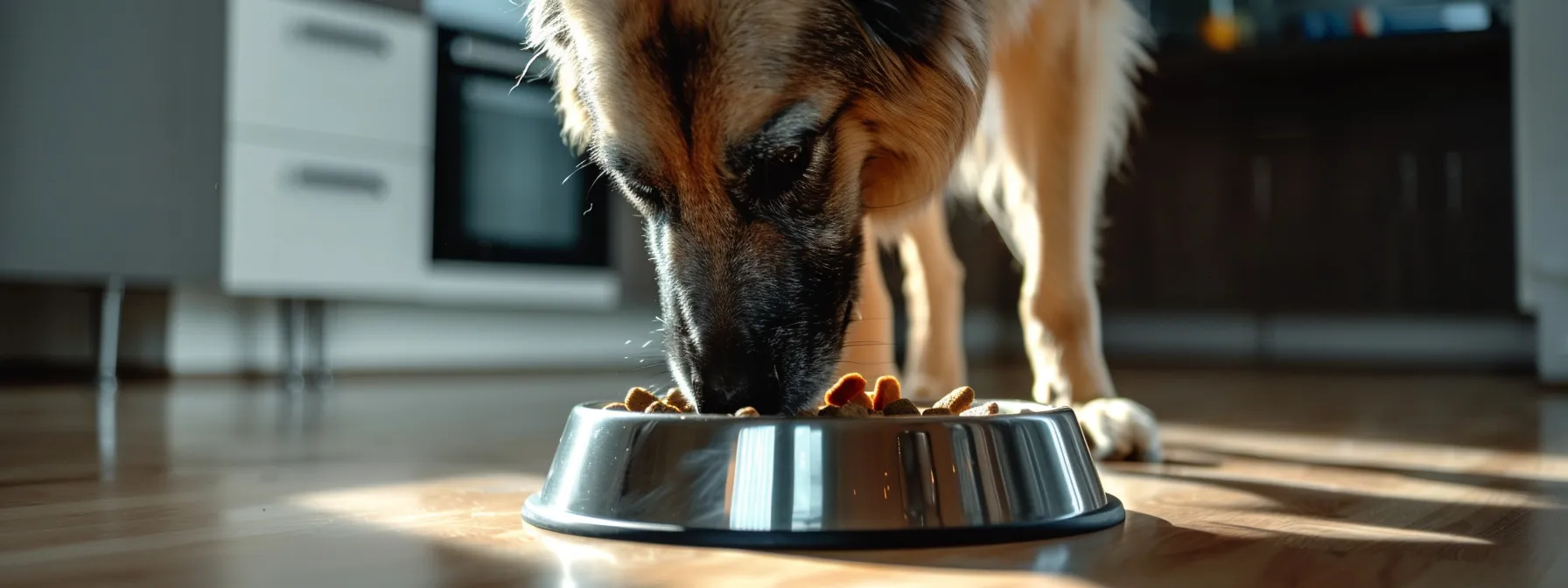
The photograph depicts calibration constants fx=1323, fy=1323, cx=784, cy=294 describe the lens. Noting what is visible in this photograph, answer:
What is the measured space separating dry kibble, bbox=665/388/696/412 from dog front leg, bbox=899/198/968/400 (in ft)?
3.64

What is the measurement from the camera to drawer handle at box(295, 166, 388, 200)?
359 cm

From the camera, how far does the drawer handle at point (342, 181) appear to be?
359cm

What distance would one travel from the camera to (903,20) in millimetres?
1449

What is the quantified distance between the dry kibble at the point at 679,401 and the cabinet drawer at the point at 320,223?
2.51 metres

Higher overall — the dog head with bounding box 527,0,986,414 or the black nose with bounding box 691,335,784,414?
the dog head with bounding box 527,0,986,414

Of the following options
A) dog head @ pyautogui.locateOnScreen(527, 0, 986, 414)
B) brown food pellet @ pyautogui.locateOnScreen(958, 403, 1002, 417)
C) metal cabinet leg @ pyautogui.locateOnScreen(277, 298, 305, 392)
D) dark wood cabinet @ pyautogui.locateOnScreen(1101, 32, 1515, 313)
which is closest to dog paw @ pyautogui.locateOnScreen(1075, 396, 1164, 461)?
dog head @ pyautogui.locateOnScreen(527, 0, 986, 414)

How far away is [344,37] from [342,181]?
1.31 feet

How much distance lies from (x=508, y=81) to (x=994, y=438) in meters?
3.41

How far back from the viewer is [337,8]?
3.64 meters

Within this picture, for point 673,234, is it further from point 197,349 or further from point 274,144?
point 197,349

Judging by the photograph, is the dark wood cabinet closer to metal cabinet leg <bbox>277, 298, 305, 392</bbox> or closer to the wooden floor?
the wooden floor

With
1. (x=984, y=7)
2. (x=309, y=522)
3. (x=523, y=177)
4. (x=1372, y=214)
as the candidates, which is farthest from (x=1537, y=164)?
(x=309, y=522)

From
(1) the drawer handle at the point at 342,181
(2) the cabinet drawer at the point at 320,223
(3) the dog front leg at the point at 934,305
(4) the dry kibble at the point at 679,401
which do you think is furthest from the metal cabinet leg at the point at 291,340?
(4) the dry kibble at the point at 679,401

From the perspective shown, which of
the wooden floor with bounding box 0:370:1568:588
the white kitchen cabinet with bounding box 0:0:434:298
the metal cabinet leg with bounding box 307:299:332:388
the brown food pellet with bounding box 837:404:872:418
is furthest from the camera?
the metal cabinet leg with bounding box 307:299:332:388
